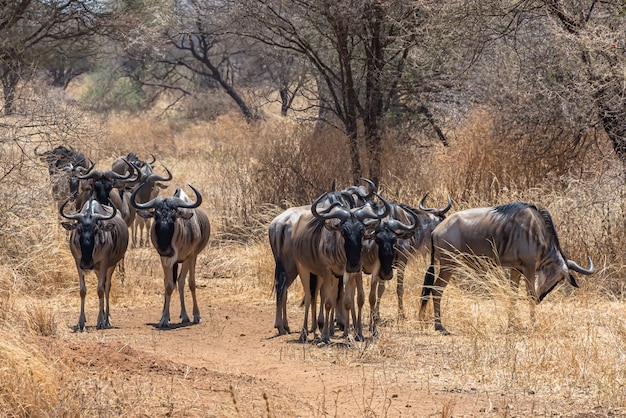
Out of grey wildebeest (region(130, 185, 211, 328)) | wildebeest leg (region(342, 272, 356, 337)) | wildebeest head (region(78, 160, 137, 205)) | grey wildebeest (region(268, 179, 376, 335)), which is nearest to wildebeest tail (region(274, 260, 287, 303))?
grey wildebeest (region(268, 179, 376, 335))

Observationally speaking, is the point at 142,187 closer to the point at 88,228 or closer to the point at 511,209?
the point at 88,228

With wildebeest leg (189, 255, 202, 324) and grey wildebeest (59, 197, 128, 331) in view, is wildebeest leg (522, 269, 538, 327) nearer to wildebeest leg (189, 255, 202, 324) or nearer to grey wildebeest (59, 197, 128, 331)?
wildebeest leg (189, 255, 202, 324)

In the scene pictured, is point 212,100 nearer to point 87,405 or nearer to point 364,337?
point 364,337

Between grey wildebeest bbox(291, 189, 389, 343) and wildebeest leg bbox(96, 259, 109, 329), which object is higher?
grey wildebeest bbox(291, 189, 389, 343)

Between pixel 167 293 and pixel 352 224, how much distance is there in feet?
9.21

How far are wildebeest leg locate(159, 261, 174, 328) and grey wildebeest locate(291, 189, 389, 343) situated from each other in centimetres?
165

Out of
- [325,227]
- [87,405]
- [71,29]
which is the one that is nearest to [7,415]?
[87,405]

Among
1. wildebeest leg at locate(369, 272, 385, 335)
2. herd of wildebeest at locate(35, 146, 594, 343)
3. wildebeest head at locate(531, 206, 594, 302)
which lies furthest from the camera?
wildebeest head at locate(531, 206, 594, 302)

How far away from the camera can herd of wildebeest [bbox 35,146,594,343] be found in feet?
29.7

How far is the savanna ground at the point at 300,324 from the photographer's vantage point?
659 cm

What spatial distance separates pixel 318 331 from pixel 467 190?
4.36 m

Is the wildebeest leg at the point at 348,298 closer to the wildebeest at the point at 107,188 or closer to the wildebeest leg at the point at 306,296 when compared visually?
the wildebeest leg at the point at 306,296

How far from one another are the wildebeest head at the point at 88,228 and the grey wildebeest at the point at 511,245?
3.45 meters

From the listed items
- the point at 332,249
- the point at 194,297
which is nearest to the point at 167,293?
the point at 194,297
